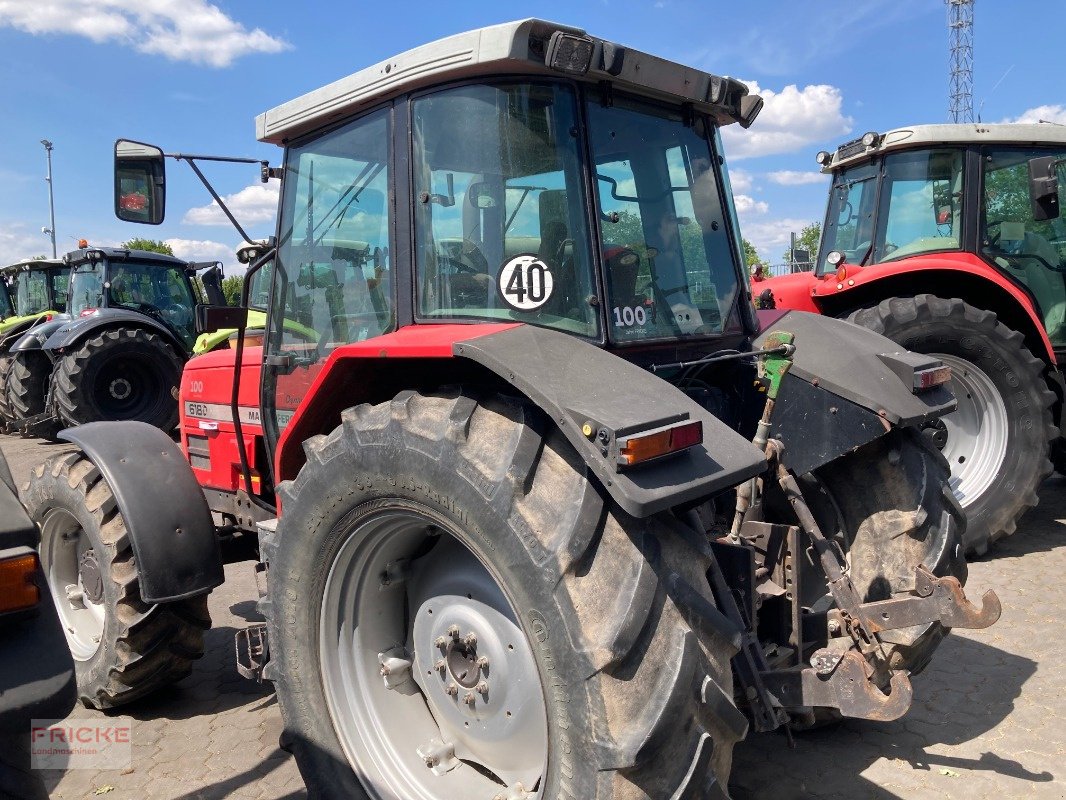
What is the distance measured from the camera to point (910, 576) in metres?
2.68

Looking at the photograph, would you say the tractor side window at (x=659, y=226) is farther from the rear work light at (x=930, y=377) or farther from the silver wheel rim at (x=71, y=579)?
the silver wheel rim at (x=71, y=579)

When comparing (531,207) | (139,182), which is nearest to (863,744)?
(531,207)

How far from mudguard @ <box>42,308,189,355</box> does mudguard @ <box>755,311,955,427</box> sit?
948 centimetres

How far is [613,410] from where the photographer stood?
1845 mm

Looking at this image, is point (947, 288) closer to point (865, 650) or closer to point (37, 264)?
point (865, 650)

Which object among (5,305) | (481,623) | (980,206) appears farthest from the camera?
(5,305)

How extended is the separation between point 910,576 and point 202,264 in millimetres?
10839

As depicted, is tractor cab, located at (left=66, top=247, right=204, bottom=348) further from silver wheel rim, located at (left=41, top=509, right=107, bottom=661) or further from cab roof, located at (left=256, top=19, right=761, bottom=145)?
cab roof, located at (left=256, top=19, right=761, bottom=145)

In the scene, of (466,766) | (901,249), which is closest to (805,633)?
(466,766)

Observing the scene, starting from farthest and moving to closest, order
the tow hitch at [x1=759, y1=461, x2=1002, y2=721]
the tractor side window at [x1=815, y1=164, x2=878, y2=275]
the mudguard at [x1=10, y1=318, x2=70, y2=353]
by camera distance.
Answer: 1. the mudguard at [x1=10, y1=318, x2=70, y2=353]
2. the tractor side window at [x1=815, y1=164, x2=878, y2=275]
3. the tow hitch at [x1=759, y1=461, x2=1002, y2=721]

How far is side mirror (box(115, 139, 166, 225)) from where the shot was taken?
3002mm

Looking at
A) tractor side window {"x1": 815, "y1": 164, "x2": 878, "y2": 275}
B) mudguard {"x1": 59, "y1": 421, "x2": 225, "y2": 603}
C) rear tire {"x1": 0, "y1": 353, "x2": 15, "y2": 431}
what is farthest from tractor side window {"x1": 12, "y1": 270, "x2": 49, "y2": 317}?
tractor side window {"x1": 815, "y1": 164, "x2": 878, "y2": 275}

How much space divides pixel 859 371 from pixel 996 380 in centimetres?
310

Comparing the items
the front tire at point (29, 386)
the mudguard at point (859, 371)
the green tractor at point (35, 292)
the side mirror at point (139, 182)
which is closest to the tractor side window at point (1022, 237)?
the mudguard at point (859, 371)
